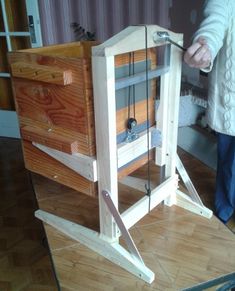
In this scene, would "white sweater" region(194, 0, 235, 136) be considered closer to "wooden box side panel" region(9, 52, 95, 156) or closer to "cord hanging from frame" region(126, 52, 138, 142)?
"cord hanging from frame" region(126, 52, 138, 142)

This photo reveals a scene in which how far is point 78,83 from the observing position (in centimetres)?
83

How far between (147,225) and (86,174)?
0.33 meters

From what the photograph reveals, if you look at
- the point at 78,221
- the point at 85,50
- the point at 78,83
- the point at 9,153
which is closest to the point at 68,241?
the point at 78,221

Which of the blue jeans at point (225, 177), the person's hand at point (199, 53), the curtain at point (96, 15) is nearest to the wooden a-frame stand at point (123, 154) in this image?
the person's hand at point (199, 53)

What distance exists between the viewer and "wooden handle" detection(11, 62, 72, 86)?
0.82 meters

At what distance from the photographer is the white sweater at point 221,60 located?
2.89 ft

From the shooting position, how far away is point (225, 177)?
4.29ft

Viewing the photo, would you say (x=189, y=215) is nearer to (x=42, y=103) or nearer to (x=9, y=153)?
(x=42, y=103)

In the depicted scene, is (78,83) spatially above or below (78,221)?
above

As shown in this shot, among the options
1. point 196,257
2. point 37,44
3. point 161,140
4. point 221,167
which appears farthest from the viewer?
point 37,44

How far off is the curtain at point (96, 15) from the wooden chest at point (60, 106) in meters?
1.52

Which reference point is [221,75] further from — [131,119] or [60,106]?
[60,106]

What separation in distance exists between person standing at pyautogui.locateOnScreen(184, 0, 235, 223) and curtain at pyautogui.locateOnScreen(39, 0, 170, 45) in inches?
64.8

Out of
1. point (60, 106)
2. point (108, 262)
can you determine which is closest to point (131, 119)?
point (60, 106)
